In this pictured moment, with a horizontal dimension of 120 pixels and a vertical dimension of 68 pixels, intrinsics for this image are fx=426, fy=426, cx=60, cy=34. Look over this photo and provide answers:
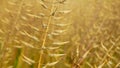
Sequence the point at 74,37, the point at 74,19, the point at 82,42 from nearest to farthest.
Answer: the point at 82,42 < the point at 74,37 < the point at 74,19

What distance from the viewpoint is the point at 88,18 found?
2059 millimetres

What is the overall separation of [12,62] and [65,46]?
1.26ft

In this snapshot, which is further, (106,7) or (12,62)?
(106,7)

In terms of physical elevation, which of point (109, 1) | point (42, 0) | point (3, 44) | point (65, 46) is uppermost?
point (42, 0)

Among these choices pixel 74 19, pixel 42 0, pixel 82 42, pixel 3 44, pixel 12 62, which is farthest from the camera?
pixel 74 19

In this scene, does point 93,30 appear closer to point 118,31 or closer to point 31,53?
point 118,31

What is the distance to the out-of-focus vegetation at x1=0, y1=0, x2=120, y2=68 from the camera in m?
1.51

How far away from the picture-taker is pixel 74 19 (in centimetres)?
212

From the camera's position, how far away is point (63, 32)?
1.90 meters

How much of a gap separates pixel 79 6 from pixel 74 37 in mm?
323

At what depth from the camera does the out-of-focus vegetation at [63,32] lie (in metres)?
1.51

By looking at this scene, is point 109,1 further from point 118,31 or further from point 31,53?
point 31,53

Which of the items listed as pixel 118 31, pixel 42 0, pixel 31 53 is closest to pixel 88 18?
pixel 118 31

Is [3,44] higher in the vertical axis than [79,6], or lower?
higher
